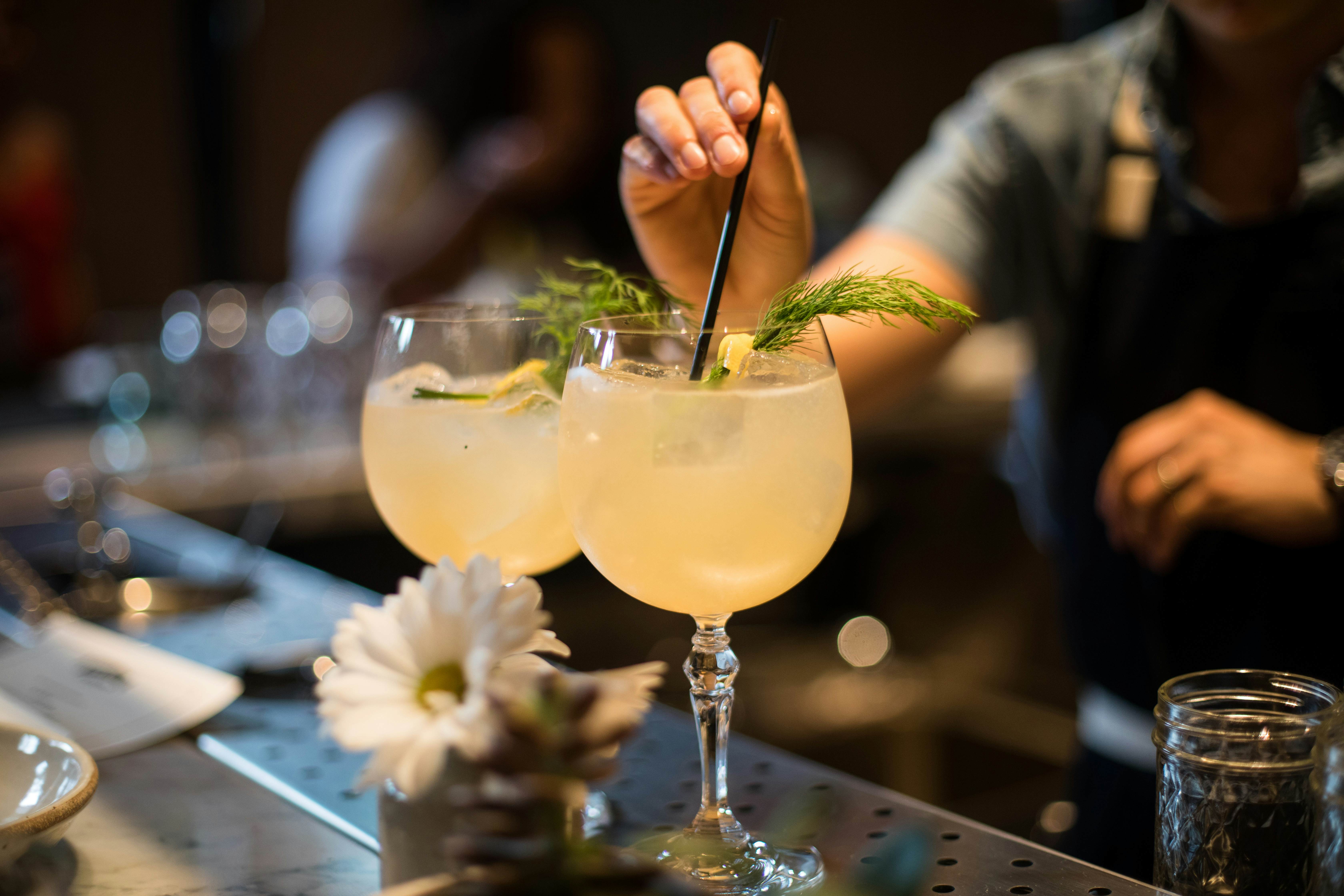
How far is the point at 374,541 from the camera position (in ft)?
9.05

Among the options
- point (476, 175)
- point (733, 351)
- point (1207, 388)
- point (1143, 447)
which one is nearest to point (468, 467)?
point (733, 351)

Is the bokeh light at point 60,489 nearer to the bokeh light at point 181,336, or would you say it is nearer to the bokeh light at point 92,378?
the bokeh light at point 181,336

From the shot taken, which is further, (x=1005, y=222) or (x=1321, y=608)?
(x=1005, y=222)

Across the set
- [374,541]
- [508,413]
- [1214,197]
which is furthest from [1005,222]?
[374,541]

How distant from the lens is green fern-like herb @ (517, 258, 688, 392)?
897mm

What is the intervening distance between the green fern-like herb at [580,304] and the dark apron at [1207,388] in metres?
0.78

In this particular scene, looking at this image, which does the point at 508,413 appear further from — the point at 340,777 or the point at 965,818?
Result: the point at 965,818

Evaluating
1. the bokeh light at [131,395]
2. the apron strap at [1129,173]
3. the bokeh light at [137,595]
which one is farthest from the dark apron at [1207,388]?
the bokeh light at [131,395]

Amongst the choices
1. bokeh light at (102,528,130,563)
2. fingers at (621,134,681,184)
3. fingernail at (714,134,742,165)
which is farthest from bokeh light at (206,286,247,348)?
fingernail at (714,134,742,165)

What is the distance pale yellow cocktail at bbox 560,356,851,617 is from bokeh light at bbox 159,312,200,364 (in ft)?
7.64

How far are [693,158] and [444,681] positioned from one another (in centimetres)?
43

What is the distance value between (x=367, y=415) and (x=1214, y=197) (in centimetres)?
106

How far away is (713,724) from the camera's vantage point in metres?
0.76

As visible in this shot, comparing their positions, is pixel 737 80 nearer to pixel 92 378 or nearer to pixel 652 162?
pixel 652 162
